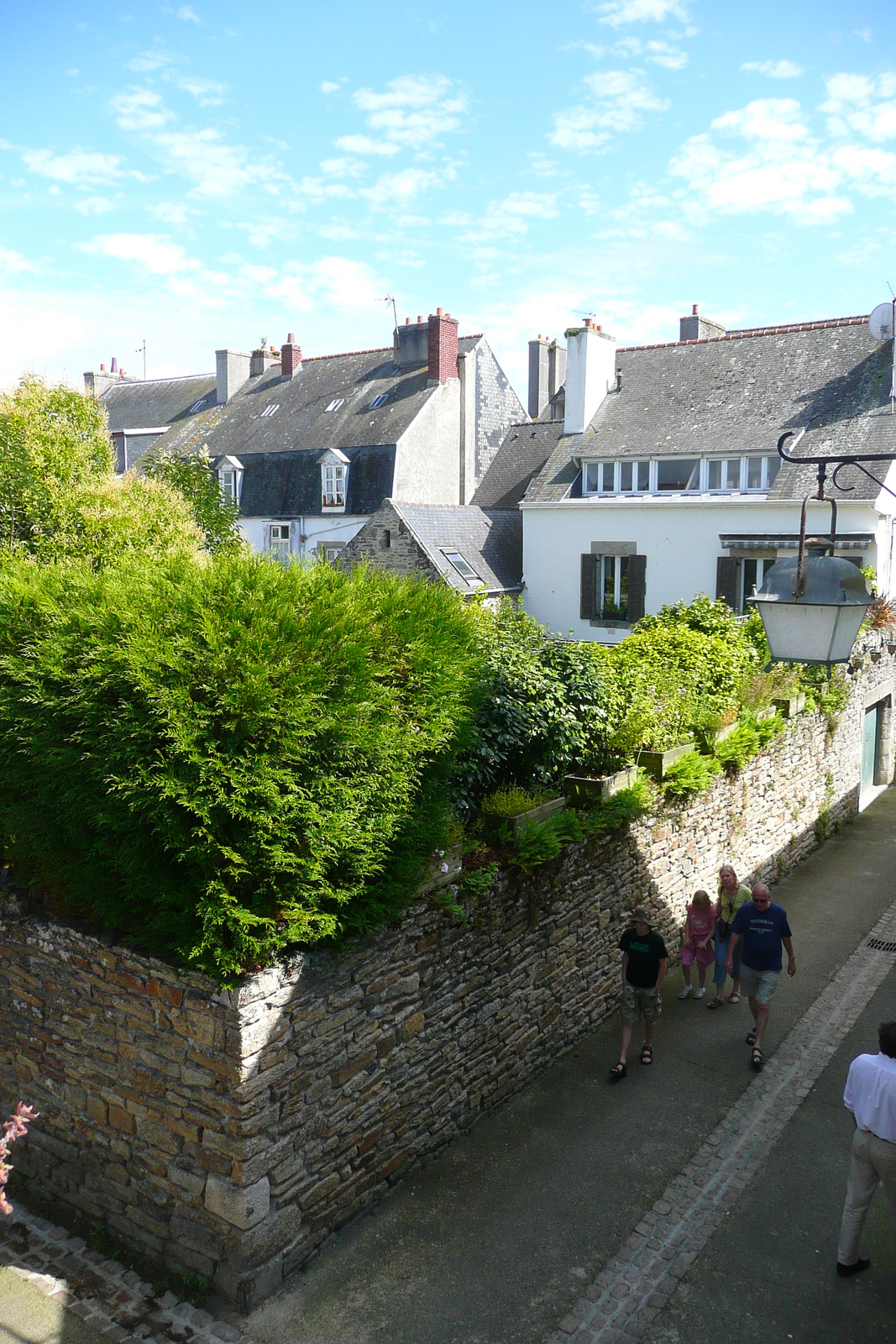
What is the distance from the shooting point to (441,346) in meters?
28.8

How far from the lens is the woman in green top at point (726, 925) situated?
9.27 m

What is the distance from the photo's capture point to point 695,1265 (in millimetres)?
5949

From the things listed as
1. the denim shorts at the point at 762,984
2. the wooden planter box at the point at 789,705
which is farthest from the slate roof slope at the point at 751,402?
the denim shorts at the point at 762,984

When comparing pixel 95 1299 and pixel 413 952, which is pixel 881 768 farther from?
pixel 95 1299

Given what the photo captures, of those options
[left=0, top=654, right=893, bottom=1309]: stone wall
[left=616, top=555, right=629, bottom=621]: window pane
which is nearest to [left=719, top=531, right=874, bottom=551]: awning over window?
[left=616, top=555, right=629, bottom=621]: window pane

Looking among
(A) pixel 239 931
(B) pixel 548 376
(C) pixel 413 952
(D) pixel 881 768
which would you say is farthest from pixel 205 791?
(B) pixel 548 376

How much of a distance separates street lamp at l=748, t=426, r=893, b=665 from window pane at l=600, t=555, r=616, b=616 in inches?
681

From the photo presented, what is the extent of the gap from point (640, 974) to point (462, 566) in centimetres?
1698

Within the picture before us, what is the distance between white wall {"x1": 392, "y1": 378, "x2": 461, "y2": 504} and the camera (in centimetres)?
2756

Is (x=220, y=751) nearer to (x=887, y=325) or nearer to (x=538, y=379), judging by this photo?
(x=887, y=325)

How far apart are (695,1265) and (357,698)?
13.5 feet

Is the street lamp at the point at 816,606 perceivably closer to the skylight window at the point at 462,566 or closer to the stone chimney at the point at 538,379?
the skylight window at the point at 462,566

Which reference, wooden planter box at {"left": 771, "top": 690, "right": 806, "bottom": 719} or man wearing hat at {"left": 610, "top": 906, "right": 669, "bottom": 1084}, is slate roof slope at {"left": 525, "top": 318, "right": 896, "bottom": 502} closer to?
wooden planter box at {"left": 771, "top": 690, "right": 806, "bottom": 719}

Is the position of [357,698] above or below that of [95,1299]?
above
